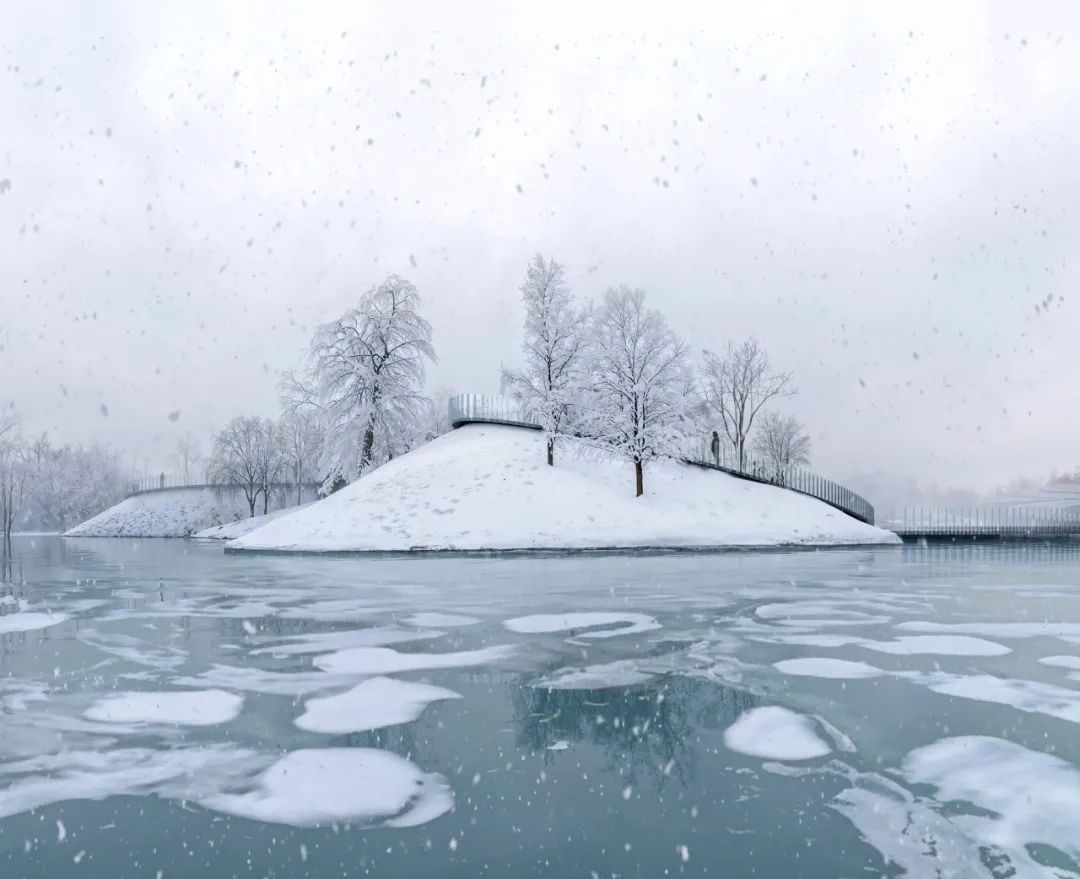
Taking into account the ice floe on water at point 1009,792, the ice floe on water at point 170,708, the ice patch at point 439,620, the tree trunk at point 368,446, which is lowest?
the ice floe on water at point 1009,792

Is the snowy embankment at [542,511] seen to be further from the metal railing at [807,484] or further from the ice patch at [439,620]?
the ice patch at [439,620]

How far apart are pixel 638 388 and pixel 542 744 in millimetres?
29612

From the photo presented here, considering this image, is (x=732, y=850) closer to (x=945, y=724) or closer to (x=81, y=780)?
(x=945, y=724)

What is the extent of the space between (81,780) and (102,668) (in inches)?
143

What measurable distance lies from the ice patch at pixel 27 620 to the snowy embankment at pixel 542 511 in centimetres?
1588

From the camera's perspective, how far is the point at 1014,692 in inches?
266

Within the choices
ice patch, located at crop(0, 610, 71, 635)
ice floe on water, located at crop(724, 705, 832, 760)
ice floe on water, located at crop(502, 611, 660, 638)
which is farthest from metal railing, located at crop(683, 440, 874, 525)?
ice floe on water, located at crop(724, 705, 832, 760)

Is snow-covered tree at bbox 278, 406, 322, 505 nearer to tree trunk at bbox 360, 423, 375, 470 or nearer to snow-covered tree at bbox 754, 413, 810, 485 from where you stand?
tree trunk at bbox 360, 423, 375, 470

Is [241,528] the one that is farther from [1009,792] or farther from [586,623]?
[1009,792]

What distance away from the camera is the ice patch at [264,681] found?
279 inches

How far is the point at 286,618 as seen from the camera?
11.6 metres

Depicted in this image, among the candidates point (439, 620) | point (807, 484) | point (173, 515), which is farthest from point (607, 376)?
point (173, 515)

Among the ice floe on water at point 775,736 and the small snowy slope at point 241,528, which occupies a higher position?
the small snowy slope at point 241,528

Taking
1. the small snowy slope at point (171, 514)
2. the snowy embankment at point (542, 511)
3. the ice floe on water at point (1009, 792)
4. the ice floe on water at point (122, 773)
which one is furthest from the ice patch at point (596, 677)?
the small snowy slope at point (171, 514)
